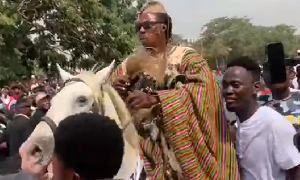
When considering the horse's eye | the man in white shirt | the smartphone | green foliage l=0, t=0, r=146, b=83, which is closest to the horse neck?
the horse's eye

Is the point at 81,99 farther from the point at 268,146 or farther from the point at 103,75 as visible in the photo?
the point at 268,146

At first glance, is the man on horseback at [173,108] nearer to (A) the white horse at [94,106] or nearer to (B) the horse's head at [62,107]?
(A) the white horse at [94,106]

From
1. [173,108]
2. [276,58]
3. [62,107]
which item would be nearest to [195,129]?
[173,108]

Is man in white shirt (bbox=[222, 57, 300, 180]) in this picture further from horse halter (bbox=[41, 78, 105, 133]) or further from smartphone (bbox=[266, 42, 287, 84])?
horse halter (bbox=[41, 78, 105, 133])

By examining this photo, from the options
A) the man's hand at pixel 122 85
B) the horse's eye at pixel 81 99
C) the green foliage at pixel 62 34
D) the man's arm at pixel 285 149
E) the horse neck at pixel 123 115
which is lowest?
the man's arm at pixel 285 149

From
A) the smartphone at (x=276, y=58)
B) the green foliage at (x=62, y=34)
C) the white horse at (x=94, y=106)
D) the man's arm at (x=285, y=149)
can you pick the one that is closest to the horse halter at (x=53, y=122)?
the white horse at (x=94, y=106)

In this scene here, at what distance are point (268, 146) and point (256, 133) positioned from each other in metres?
0.12

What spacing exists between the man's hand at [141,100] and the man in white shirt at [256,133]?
0.53 meters

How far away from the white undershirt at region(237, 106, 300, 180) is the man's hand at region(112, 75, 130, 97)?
838 millimetres

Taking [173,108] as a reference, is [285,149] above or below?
below

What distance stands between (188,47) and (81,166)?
2.15m

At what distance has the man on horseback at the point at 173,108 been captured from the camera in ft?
13.0

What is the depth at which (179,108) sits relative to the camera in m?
3.96

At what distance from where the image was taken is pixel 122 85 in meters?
4.18
